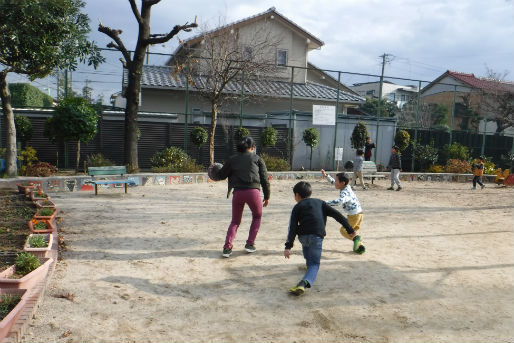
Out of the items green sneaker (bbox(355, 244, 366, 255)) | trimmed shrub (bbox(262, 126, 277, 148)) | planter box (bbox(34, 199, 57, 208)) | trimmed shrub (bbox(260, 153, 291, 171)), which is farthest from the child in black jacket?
trimmed shrub (bbox(262, 126, 277, 148))

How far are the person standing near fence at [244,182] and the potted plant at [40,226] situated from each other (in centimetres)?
262

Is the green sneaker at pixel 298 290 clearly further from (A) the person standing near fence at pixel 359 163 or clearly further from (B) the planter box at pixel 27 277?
(A) the person standing near fence at pixel 359 163

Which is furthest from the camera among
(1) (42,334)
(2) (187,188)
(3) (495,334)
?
(2) (187,188)

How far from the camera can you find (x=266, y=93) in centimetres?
2270

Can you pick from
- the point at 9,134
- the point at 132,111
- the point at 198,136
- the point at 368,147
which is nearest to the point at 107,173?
the point at 9,134

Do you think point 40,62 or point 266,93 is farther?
point 266,93

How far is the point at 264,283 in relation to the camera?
511 centimetres

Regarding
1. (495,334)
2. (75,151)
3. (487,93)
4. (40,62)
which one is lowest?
(495,334)

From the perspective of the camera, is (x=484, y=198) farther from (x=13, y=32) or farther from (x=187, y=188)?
(x=13, y=32)

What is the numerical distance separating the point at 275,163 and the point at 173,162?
13.6 feet

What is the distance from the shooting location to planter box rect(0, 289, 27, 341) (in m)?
3.19

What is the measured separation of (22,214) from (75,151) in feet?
23.2

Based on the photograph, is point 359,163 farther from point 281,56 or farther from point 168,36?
point 281,56

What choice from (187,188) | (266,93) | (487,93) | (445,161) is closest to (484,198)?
(445,161)
